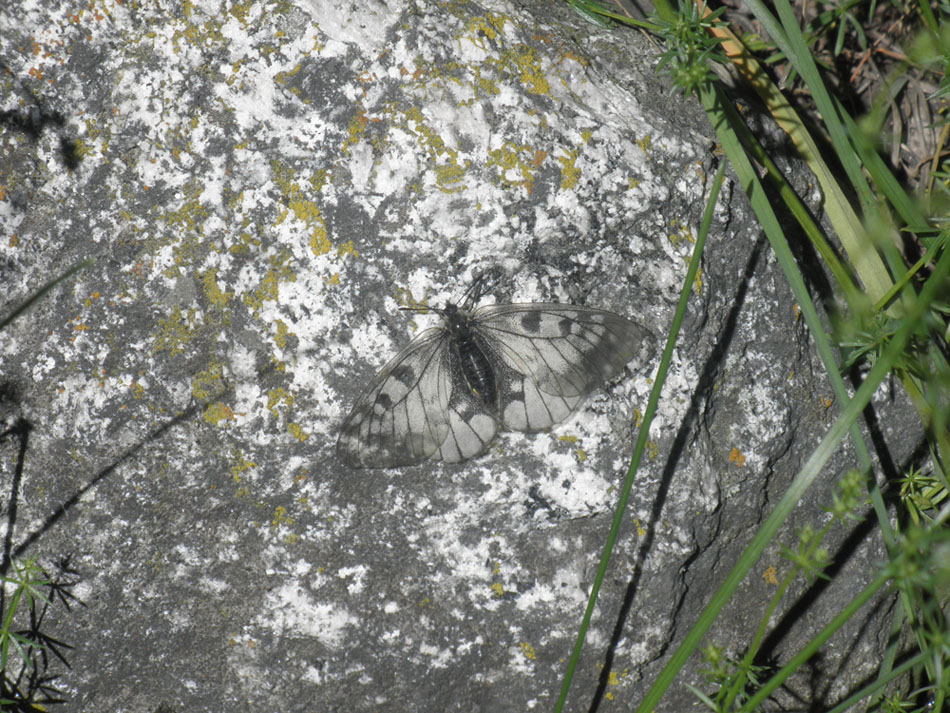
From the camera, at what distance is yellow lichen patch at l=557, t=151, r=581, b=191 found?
2.34 meters

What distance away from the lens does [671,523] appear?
7.80 feet

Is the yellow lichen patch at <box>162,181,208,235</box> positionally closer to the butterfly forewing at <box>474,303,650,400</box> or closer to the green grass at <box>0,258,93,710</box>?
the green grass at <box>0,258,93,710</box>

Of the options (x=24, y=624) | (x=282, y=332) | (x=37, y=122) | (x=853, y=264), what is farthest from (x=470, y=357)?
(x=24, y=624)

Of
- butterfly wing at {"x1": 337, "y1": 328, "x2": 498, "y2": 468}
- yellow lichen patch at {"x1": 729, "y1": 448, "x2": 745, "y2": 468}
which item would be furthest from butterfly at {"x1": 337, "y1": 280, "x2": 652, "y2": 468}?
yellow lichen patch at {"x1": 729, "y1": 448, "x2": 745, "y2": 468}

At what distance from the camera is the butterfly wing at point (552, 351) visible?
2.28 metres

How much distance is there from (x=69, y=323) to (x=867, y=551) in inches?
115

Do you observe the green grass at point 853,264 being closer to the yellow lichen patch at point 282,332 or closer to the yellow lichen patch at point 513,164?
the yellow lichen patch at point 513,164

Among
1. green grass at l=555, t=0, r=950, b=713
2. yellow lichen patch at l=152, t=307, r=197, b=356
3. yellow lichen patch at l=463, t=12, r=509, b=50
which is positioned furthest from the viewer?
yellow lichen patch at l=463, t=12, r=509, b=50

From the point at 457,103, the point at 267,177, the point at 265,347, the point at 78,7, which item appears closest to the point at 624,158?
the point at 457,103

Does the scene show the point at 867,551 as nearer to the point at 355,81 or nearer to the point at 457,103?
the point at 457,103

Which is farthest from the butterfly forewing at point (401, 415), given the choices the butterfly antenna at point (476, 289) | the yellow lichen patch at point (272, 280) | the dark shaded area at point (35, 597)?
the dark shaded area at point (35, 597)

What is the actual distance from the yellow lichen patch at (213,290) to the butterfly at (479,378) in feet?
1.84

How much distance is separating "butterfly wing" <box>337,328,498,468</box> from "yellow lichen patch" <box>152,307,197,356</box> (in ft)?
1.98

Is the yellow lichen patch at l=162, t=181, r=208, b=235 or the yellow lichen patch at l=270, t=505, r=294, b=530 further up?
the yellow lichen patch at l=162, t=181, r=208, b=235
